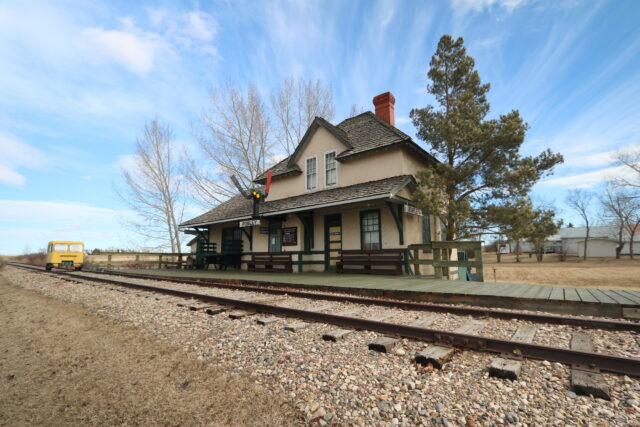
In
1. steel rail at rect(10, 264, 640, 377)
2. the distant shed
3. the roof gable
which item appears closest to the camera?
steel rail at rect(10, 264, 640, 377)

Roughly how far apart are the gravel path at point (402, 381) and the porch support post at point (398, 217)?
275 inches

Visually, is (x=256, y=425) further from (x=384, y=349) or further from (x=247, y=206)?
(x=247, y=206)

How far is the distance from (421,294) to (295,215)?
29.2 ft

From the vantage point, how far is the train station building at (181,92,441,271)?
488 inches

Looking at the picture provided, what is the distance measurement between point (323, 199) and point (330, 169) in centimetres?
A: 258

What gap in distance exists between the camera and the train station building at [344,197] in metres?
12.4

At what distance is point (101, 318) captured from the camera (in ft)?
18.9

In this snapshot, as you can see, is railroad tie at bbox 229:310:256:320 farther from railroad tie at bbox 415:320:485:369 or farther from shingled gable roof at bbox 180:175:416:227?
shingled gable roof at bbox 180:175:416:227

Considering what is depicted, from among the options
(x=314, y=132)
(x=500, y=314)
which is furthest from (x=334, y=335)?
(x=314, y=132)

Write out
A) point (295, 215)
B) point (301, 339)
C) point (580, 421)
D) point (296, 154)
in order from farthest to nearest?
point (296, 154) < point (295, 215) < point (301, 339) < point (580, 421)

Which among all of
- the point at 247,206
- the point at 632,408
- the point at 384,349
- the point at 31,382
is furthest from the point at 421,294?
the point at 247,206

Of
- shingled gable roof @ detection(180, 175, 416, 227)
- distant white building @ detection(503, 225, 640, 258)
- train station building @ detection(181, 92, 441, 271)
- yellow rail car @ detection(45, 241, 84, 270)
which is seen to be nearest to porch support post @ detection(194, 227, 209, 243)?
shingled gable roof @ detection(180, 175, 416, 227)

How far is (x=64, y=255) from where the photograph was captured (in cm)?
2183

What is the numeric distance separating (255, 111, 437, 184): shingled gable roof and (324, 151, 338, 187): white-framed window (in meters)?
0.72
